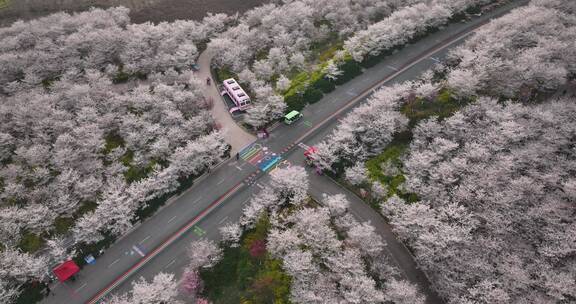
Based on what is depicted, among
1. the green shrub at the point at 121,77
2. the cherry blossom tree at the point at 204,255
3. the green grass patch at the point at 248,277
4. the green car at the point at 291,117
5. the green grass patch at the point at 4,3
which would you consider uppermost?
the green grass patch at the point at 4,3

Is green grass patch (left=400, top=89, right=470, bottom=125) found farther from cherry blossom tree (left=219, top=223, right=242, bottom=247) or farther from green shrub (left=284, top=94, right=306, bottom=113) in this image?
cherry blossom tree (left=219, top=223, right=242, bottom=247)

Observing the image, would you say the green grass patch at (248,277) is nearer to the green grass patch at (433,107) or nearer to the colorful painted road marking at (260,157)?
A: the colorful painted road marking at (260,157)

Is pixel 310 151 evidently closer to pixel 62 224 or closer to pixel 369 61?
pixel 369 61

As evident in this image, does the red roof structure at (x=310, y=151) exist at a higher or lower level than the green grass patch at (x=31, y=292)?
lower

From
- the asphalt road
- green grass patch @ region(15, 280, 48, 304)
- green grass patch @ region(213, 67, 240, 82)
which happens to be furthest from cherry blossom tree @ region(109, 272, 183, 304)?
green grass patch @ region(213, 67, 240, 82)

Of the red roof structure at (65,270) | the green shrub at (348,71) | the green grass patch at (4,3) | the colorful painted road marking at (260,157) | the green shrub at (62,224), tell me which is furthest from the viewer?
the green grass patch at (4,3)

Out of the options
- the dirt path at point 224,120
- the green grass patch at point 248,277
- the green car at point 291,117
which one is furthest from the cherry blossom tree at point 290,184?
the green car at point 291,117

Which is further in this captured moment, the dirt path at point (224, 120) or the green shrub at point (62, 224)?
the dirt path at point (224, 120)
